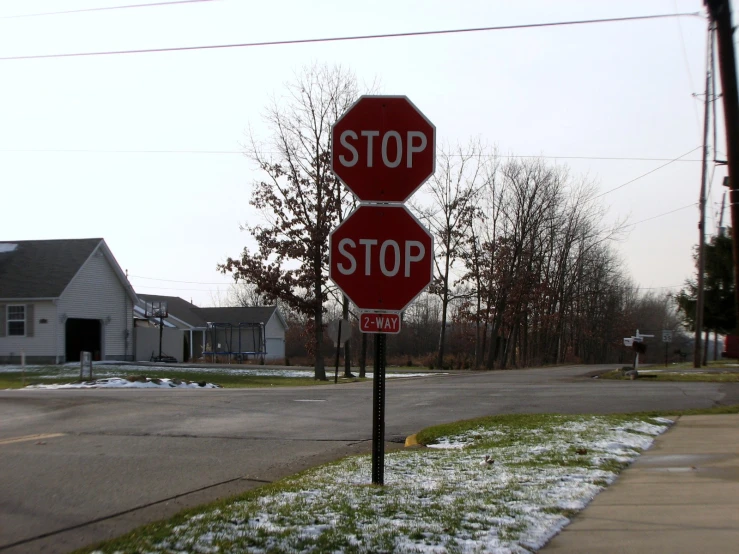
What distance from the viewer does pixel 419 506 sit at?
5.88 m

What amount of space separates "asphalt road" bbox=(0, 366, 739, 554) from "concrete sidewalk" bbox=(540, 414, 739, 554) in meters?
3.31

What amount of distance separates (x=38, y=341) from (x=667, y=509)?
119ft

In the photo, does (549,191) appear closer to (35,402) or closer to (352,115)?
(35,402)

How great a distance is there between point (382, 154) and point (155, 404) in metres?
10.4

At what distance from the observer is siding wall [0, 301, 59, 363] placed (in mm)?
37125

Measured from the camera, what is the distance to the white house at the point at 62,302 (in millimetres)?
37156

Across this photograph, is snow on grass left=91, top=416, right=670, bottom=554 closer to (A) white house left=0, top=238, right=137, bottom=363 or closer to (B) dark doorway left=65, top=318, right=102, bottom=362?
(A) white house left=0, top=238, right=137, bottom=363

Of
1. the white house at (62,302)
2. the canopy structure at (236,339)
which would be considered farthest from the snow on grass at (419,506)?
the canopy structure at (236,339)

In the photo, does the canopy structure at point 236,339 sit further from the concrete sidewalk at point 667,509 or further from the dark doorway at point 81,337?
the concrete sidewalk at point 667,509

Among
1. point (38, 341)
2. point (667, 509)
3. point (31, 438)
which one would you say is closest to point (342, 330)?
point (38, 341)

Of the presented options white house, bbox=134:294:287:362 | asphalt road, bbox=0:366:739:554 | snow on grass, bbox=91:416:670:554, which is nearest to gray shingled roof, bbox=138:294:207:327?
white house, bbox=134:294:287:362

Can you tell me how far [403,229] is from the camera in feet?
20.9

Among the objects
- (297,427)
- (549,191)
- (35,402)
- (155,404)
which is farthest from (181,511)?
(549,191)

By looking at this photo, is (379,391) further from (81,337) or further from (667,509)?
(81,337)
